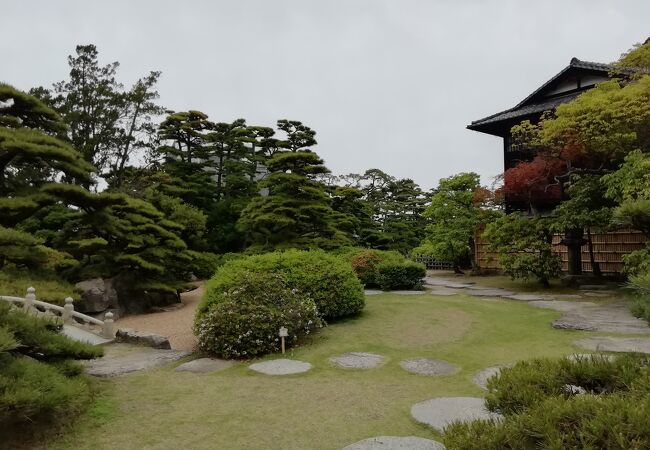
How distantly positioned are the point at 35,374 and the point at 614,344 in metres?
5.98

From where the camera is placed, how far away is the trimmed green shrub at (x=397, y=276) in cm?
1131

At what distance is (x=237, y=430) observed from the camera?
10.8ft

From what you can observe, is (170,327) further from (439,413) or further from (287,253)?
(439,413)

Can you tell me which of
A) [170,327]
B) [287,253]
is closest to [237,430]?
[287,253]

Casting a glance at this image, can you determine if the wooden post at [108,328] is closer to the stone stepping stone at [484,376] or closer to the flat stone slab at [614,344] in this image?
the stone stepping stone at [484,376]

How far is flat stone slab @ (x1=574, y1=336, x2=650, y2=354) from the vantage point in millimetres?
5068

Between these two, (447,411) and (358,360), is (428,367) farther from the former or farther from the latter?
(447,411)

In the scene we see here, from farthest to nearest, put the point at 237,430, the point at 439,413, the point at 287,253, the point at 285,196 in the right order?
the point at 285,196 < the point at 287,253 < the point at 439,413 < the point at 237,430

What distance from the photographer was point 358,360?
17.1 ft

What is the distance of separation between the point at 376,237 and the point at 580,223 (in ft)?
40.0

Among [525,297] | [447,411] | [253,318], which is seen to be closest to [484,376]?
[447,411]

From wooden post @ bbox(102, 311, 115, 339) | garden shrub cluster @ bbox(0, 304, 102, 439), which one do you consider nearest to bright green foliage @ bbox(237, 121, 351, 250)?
wooden post @ bbox(102, 311, 115, 339)

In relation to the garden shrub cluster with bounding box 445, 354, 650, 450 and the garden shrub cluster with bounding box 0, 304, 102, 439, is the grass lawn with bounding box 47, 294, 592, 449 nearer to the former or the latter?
the garden shrub cluster with bounding box 0, 304, 102, 439

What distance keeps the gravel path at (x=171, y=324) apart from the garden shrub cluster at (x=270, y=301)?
1.39 m
